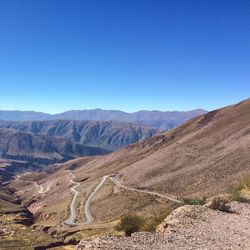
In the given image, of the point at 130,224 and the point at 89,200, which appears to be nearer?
the point at 130,224

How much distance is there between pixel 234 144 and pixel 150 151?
180 ft

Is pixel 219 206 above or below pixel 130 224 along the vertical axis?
above

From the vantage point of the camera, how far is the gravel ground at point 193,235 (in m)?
19.1

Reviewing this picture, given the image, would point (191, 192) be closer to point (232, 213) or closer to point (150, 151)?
point (232, 213)

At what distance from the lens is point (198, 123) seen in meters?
160

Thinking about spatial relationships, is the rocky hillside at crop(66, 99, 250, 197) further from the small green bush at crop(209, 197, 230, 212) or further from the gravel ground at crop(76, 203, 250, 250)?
the gravel ground at crop(76, 203, 250, 250)

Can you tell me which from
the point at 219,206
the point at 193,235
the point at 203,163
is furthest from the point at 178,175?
the point at 193,235

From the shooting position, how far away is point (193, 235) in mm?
20984

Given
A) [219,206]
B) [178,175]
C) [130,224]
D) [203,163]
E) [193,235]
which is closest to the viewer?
[193,235]

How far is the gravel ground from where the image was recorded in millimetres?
19062

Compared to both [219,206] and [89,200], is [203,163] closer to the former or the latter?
[89,200]

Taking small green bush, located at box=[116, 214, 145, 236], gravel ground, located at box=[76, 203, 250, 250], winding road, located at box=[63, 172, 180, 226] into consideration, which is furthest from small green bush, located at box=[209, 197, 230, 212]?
winding road, located at box=[63, 172, 180, 226]

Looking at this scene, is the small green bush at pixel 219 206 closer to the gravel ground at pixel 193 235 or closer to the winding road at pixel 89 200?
the gravel ground at pixel 193 235

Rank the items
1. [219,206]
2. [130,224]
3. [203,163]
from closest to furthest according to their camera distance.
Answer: [219,206] < [130,224] < [203,163]
